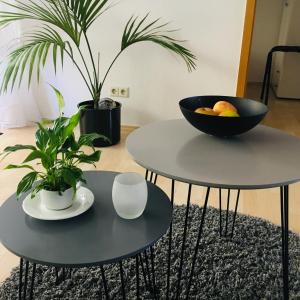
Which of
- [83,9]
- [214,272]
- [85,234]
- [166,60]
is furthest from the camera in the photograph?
[166,60]

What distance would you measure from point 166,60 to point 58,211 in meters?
2.10

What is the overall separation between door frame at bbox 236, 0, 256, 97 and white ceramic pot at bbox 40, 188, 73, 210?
2127 millimetres

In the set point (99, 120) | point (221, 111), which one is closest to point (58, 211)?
point (221, 111)

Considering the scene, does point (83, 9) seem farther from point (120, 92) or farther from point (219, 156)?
point (219, 156)

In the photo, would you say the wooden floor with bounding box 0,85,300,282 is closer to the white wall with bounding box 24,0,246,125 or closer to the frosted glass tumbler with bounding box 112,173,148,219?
the white wall with bounding box 24,0,246,125

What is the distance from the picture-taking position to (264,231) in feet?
5.74

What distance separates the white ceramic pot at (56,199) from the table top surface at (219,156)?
0.24 meters

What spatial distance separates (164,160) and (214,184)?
204mm

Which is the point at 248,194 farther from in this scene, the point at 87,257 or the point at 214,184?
the point at 87,257

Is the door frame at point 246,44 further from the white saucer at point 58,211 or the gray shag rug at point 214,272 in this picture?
the white saucer at point 58,211

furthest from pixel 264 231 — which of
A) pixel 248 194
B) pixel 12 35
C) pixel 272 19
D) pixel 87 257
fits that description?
pixel 272 19

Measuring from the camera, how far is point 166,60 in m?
2.88

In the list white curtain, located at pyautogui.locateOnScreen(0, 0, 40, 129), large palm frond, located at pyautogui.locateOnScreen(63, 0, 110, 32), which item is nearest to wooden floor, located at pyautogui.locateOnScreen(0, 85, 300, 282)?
white curtain, located at pyautogui.locateOnScreen(0, 0, 40, 129)

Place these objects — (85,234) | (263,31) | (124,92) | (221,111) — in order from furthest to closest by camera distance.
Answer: (263,31)
(124,92)
(221,111)
(85,234)
